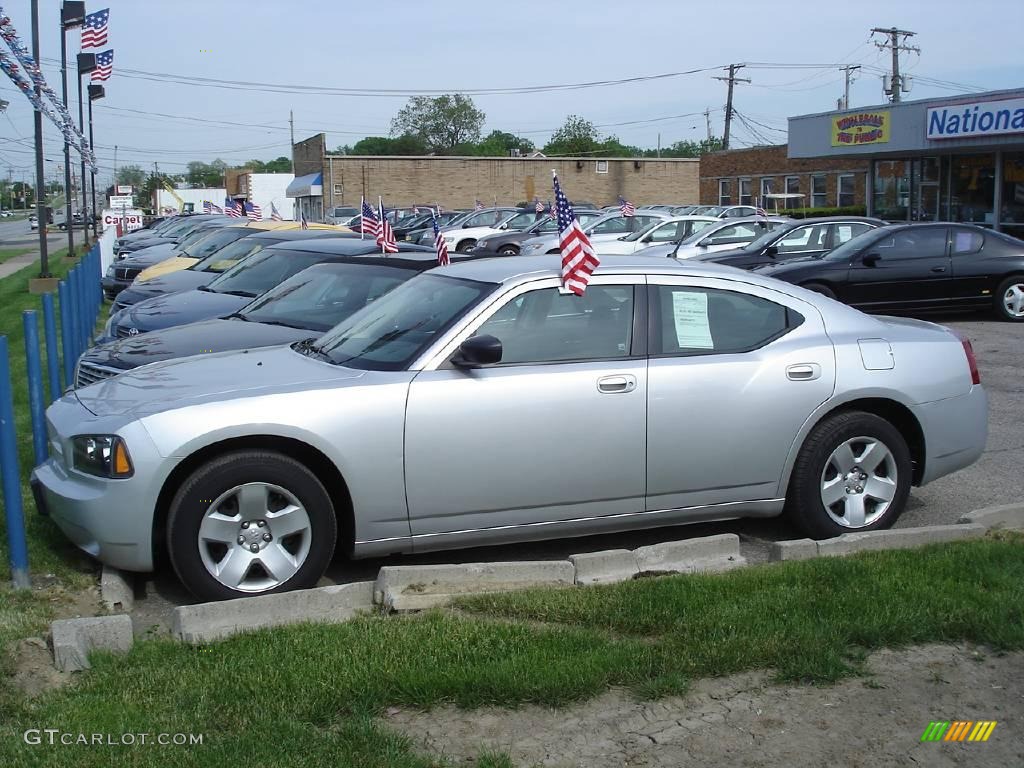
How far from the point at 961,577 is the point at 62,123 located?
2340 centimetres

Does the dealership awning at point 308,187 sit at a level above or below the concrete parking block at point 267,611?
above

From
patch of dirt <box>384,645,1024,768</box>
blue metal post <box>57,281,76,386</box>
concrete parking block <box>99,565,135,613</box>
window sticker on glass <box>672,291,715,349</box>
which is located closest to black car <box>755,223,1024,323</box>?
blue metal post <box>57,281,76,386</box>

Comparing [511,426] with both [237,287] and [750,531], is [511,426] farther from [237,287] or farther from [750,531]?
[237,287]

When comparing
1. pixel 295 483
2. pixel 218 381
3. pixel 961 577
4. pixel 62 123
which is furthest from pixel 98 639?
pixel 62 123

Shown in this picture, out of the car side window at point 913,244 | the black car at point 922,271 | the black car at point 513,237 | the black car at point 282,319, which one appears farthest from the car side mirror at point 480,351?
the black car at point 513,237

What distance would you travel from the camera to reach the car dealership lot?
5.42 metres

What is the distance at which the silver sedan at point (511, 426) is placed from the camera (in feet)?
16.5

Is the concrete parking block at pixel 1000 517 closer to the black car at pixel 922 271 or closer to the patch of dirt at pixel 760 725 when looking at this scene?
the patch of dirt at pixel 760 725

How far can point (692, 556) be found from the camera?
5523mm

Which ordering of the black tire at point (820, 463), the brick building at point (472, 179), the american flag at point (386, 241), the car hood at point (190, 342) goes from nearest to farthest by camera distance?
the black tire at point (820, 463) → the car hood at point (190, 342) → the american flag at point (386, 241) → the brick building at point (472, 179)

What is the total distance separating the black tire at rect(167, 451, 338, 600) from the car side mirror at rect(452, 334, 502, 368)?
92 centimetres

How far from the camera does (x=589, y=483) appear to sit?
5.53 meters

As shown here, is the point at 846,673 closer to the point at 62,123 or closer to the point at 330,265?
the point at 330,265

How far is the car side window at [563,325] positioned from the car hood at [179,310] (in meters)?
5.32
